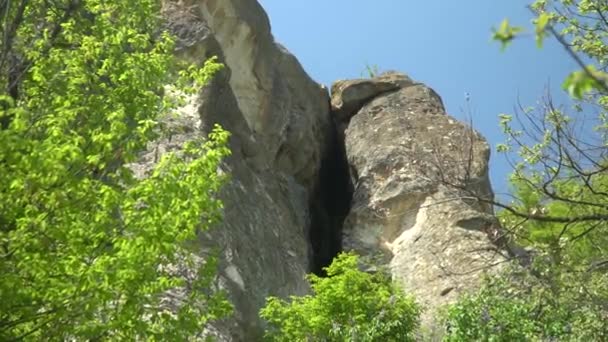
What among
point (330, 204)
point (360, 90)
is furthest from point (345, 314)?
point (360, 90)

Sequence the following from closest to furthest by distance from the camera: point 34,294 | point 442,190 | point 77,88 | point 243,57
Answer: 1. point 34,294
2. point 77,88
3. point 442,190
4. point 243,57

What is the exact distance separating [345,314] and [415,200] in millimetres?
7664

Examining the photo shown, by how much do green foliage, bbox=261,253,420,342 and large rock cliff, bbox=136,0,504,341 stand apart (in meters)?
1.04

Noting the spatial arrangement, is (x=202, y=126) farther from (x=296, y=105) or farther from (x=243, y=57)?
(x=296, y=105)

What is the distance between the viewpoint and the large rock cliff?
16.6 metres

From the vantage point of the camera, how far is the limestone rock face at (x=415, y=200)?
18578 mm

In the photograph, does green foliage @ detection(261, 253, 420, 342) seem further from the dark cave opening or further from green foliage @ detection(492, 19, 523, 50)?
green foliage @ detection(492, 19, 523, 50)

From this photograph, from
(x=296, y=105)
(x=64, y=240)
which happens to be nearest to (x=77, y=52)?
(x=64, y=240)

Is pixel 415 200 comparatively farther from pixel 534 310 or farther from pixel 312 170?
pixel 534 310

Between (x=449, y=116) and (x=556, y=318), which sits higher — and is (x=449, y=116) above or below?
above

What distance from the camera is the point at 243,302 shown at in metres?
14.8

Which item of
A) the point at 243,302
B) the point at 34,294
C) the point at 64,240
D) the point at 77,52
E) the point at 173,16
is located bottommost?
the point at 34,294

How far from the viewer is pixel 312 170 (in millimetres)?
23594

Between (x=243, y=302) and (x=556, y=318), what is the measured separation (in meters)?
Result: 5.77
